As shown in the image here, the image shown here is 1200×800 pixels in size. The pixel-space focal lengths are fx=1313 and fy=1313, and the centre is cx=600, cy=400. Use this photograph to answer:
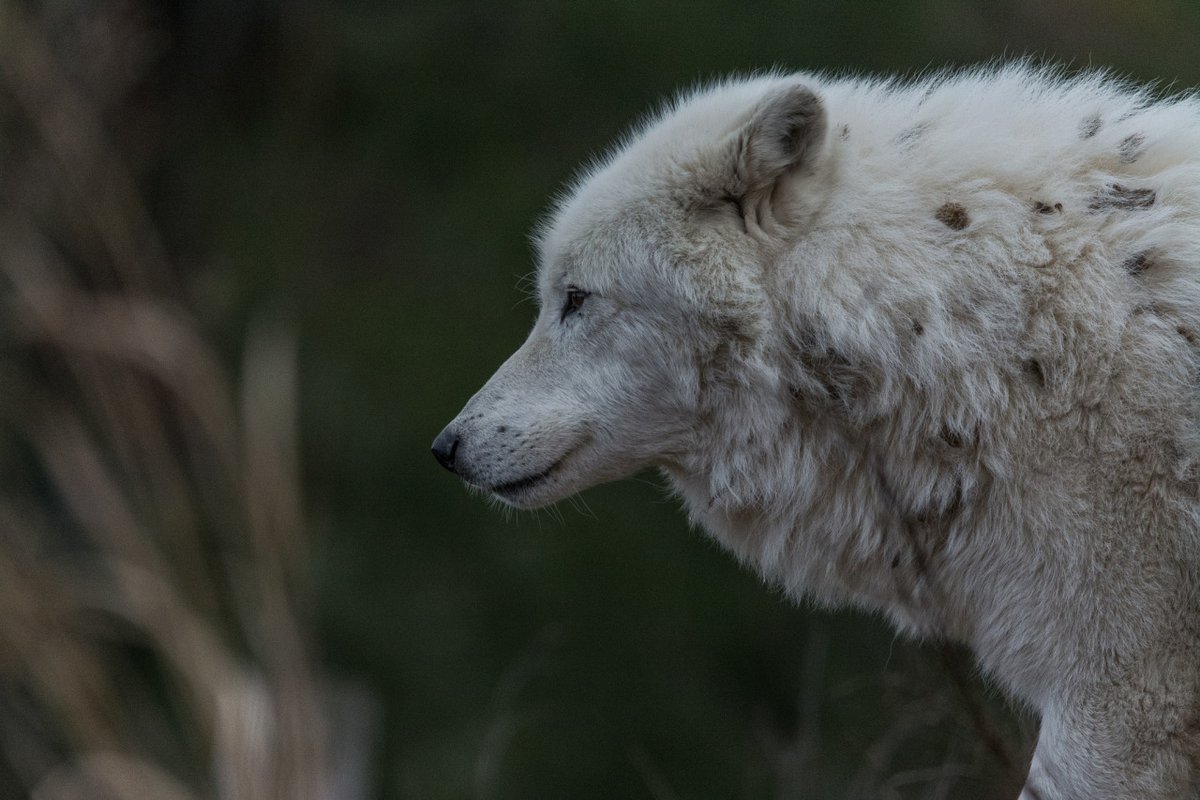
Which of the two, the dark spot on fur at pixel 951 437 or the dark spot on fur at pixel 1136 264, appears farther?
the dark spot on fur at pixel 951 437

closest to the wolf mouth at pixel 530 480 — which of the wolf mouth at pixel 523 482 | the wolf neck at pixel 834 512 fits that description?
the wolf mouth at pixel 523 482

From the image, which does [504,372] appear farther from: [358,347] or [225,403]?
[358,347]

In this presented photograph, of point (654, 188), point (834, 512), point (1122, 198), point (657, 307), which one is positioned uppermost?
point (654, 188)

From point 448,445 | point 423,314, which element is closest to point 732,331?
point 448,445

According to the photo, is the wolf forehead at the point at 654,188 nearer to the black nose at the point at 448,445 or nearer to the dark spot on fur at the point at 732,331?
the dark spot on fur at the point at 732,331

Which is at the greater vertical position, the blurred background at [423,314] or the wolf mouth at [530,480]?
the wolf mouth at [530,480]

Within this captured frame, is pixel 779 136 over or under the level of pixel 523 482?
over

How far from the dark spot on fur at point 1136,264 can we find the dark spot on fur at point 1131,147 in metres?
0.24

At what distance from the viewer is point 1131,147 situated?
9.05 ft

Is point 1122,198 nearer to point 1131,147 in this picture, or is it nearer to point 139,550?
point 1131,147

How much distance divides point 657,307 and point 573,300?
0.28 metres

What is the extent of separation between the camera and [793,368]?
2.88 meters

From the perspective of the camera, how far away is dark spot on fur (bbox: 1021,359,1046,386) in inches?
104

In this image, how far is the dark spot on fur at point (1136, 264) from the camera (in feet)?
8.61
